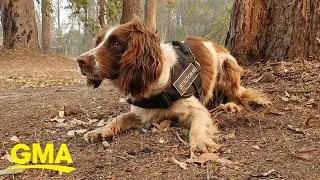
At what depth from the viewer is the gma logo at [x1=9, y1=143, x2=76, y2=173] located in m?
2.46

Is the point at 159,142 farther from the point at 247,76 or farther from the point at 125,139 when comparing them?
the point at 247,76

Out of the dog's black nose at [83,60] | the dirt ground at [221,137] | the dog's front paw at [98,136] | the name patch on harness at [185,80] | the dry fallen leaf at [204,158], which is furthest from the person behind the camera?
the name patch on harness at [185,80]

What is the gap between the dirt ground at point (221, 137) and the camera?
222 centimetres

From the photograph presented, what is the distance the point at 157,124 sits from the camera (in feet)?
10.5

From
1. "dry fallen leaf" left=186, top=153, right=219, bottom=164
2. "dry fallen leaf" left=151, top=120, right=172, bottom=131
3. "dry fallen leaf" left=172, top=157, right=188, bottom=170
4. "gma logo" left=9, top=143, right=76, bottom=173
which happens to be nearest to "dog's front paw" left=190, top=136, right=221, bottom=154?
"dry fallen leaf" left=186, top=153, right=219, bottom=164

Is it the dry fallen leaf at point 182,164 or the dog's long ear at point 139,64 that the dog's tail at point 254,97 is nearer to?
the dog's long ear at point 139,64

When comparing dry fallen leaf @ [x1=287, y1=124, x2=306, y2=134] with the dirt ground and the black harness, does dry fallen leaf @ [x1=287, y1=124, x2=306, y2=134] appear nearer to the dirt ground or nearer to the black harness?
the dirt ground

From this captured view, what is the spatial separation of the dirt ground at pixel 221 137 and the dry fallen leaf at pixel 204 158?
0.17 feet

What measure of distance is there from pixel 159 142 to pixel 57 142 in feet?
3.11

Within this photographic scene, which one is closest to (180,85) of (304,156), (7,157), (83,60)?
(83,60)

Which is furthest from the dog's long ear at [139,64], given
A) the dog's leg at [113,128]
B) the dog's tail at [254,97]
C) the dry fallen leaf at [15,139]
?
the dog's tail at [254,97]

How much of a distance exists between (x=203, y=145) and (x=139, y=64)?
2.73ft

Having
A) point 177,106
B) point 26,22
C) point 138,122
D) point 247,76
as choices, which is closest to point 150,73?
point 177,106

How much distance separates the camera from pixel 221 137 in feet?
9.57
